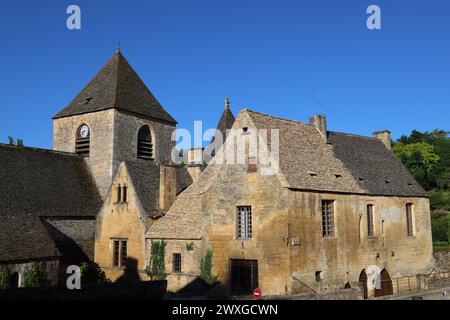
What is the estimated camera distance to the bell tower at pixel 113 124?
32.5 meters

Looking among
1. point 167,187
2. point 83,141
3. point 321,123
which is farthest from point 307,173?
point 83,141

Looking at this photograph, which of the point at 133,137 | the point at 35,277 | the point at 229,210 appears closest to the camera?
the point at 35,277

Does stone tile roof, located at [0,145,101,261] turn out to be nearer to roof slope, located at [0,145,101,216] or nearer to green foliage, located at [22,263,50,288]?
roof slope, located at [0,145,101,216]

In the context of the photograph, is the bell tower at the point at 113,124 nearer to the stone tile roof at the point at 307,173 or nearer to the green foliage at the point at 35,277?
the stone tile roof at the point at 307,173

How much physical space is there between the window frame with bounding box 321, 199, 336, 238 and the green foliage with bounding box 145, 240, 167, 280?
26.8 ft

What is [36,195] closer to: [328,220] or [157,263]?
[157,263]

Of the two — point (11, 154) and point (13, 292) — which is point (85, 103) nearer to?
point (11, 154)

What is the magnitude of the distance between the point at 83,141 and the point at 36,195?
8143mm

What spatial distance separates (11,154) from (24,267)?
890cm

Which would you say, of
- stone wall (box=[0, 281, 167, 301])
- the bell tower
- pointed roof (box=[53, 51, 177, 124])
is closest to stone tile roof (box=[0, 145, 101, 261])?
the bell tower

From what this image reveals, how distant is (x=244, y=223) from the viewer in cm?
2200

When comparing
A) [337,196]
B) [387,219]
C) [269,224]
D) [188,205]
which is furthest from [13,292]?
[387,219]

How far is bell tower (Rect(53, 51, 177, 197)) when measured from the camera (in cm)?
3250

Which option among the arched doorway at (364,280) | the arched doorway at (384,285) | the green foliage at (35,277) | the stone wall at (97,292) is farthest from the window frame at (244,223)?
the green foliage at (35,277)
